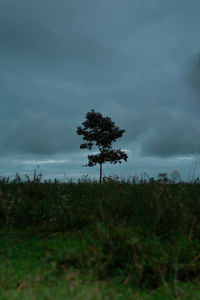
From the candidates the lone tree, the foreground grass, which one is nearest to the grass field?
the foreground grass

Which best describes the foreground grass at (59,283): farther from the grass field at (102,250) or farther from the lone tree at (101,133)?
the lone tree at (101,133)

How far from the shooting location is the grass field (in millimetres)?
3887

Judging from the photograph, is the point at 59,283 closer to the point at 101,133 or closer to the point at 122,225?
the point at 122,225

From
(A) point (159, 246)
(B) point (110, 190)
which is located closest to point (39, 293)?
(A) point (159, 246)

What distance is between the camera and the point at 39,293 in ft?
11.7

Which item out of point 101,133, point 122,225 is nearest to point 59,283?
point 122,225

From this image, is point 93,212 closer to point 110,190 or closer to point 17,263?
point 110,190

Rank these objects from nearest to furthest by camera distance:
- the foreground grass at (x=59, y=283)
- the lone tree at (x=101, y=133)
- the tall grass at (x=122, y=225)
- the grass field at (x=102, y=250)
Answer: the foreground grass at (x=59, y=283) → the grass field at (x=102, y=250) → the tall grass at (x=122, y=225) → the lone tree at (x=101, y=133)

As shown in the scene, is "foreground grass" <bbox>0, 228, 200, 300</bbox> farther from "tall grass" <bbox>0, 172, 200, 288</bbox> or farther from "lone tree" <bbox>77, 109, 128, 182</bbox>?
"lone tree" <bbox>77, 109, 128, 182</bbox>

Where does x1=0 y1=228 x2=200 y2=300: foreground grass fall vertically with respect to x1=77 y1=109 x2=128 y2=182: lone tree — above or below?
below

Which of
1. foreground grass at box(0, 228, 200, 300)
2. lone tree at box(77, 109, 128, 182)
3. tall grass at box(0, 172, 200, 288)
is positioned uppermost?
lone tree at box(77, 109, 128, 182)

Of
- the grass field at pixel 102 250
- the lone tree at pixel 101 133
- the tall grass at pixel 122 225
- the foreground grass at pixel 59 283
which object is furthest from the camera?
the lone tree at pixel 101 133

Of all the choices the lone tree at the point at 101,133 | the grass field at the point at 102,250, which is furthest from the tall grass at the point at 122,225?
the lone tree at the point at 101,133

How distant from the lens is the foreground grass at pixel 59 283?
353 cm
